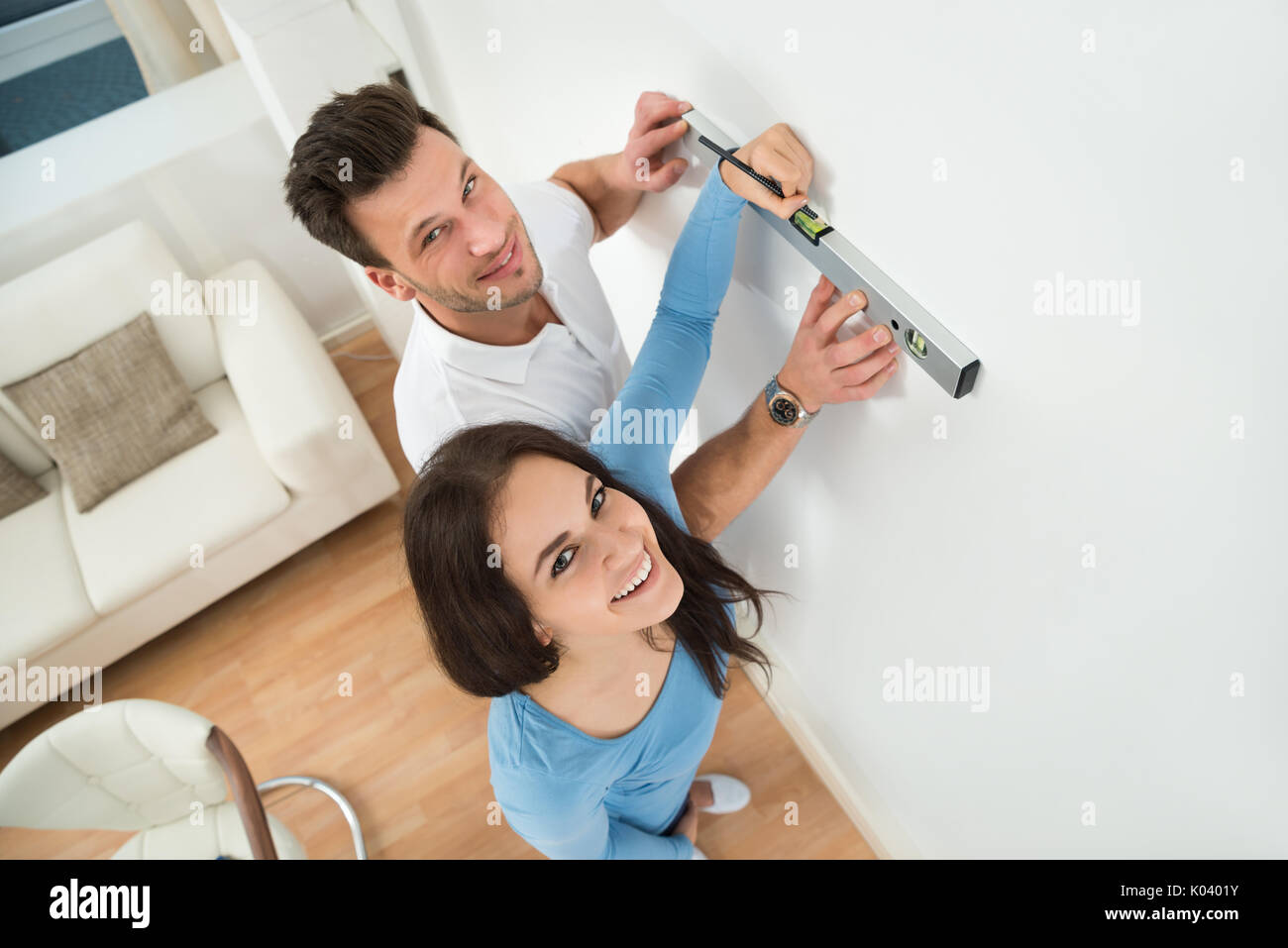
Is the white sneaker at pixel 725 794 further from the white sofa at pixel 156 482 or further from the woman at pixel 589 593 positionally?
the white sofa at pixel 156 482

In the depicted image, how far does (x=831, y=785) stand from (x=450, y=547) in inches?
58.1

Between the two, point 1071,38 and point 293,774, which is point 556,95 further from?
point 293,774

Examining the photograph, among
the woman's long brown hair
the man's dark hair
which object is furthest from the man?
the woman's long brown hair

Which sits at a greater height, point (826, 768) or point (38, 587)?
point (38, 587)

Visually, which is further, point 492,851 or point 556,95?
point 492,851

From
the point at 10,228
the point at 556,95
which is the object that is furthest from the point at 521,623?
the point at 10,228

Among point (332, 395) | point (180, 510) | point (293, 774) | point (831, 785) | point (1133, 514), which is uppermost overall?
point (1133, 514)

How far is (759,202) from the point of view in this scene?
101 cm

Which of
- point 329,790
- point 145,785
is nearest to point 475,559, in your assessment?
point 145,785

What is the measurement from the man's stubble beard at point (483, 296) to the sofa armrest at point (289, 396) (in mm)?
1267

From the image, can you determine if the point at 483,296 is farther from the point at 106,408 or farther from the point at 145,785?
the point at 106,408

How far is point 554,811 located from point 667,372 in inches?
27.5

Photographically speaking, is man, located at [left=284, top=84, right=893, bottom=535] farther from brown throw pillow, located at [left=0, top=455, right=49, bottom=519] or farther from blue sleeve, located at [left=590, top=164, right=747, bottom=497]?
brown throw pillow, located at [left=0, top=455, right=49, bottom=519]

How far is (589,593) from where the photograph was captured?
106cm
